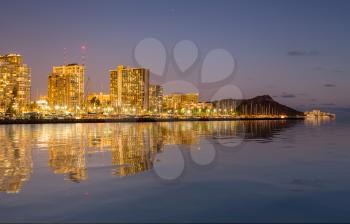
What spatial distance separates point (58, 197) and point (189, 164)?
10.4m

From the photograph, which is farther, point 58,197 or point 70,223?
point 58,197

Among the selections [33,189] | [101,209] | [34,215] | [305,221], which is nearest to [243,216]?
[305,221]

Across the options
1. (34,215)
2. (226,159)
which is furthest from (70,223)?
(226,159)

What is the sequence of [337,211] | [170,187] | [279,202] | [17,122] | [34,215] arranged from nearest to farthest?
[34,215] → [337,211] → [279,202] → [170,187] → [17,122]

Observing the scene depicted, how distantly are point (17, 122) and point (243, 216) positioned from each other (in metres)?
156

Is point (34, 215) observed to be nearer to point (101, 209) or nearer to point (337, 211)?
point (101, 209)

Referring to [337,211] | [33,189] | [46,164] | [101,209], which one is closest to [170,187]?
[101,209]

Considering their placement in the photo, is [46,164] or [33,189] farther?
[46,164]

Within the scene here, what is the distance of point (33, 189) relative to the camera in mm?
14805

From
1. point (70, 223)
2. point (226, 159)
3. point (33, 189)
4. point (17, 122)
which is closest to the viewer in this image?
point (70, 223)

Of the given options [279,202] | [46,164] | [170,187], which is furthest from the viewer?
[46,164]

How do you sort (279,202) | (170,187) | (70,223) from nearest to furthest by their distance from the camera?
(70,223), (279,202), (170,187)

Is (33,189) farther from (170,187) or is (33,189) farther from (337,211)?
(337,211)

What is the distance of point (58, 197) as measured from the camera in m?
13.5
